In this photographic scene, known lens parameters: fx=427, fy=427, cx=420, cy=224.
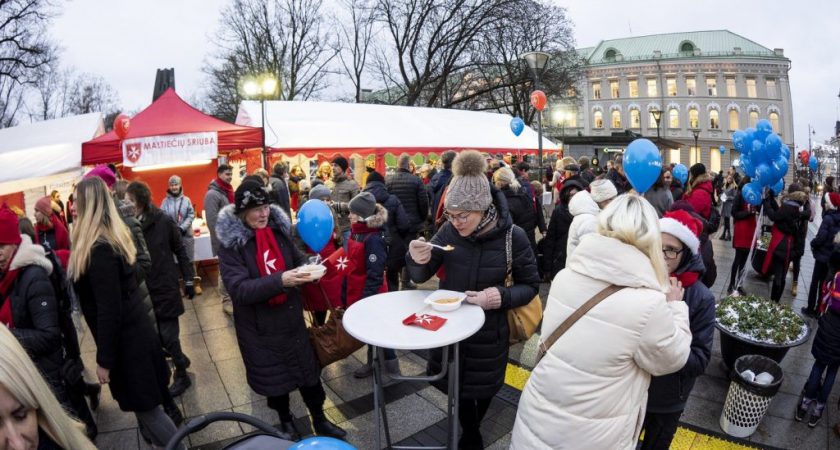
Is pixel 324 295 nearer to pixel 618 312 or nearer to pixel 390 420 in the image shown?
pixel 390 420

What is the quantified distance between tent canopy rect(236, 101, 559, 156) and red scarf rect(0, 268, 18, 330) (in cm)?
740

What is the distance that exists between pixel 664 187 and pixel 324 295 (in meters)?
4.95

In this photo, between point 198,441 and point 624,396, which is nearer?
point 624,396

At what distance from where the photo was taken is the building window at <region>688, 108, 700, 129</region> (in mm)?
45312

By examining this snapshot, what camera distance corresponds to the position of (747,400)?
3023mm

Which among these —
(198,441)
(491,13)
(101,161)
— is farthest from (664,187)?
(491,13)

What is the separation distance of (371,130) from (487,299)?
981 centimetres

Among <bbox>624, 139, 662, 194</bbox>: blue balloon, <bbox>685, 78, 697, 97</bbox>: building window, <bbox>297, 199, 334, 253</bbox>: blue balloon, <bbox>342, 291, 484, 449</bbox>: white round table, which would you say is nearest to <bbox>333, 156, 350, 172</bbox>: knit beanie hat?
<bbox>297, 199, 334, 253</bbox>: blue balloon

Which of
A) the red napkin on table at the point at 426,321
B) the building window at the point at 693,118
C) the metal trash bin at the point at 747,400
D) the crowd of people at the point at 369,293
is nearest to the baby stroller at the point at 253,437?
the crowd of people at the point at 369,293

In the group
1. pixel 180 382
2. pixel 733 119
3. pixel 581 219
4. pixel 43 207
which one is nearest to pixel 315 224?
pixel 180 382

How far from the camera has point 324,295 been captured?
3.05 metres

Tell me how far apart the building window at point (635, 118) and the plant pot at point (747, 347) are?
161 feet

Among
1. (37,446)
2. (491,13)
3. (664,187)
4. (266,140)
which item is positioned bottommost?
(37,446)

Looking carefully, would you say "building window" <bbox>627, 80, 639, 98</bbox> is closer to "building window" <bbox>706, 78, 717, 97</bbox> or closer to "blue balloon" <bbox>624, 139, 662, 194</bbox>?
"building window" <bbox>706, 78, 717, 97</bbox>
